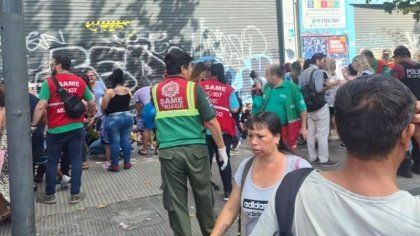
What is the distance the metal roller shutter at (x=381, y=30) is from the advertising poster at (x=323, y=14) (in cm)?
79

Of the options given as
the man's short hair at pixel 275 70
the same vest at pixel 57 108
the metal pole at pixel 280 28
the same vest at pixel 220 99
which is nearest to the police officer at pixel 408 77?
the man's short hair at pixel 275 70

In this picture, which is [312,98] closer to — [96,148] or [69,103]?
[69,103]

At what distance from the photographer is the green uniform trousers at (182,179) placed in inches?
161

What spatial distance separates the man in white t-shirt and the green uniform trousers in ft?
8.80

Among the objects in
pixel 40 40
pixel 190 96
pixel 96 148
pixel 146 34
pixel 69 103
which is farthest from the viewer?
pixel 146 34

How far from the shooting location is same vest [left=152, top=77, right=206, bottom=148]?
411 centimetres

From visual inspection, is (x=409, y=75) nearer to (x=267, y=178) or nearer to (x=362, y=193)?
(x=267, y=178)

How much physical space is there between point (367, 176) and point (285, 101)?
186 inches

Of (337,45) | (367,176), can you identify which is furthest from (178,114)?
(337,45)

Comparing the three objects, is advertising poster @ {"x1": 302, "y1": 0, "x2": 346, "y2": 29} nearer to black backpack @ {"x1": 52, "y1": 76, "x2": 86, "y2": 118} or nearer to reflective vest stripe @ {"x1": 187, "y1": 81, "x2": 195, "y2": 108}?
black backpack @ {"x1": 52, "y1": 76, "x2": 86, "y2": 118}

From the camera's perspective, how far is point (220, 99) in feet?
18.9

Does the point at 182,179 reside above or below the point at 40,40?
below

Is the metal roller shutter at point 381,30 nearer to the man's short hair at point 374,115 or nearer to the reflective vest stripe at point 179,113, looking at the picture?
the reflective vest stripe at point 179,113

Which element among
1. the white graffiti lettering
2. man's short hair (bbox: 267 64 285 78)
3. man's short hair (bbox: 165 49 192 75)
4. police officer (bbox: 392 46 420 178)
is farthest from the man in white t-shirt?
the white graffiti lettering
